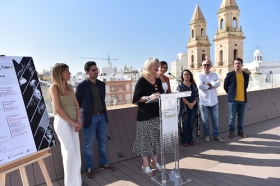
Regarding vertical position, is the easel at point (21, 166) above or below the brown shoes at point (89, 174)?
above

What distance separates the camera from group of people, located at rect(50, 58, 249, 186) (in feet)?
7.02

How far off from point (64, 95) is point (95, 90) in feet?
1.84

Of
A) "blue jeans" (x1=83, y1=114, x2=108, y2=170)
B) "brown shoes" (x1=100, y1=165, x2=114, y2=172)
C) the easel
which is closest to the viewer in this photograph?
the easel

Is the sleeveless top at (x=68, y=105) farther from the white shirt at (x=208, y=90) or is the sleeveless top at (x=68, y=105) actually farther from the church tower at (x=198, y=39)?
the church tower at (x=198, y=39)

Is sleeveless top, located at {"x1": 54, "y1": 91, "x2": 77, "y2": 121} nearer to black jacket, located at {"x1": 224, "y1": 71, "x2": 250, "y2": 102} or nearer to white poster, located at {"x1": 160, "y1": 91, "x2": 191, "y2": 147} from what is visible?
white poster, located at {"x1": 160, "y1": 91, "x2": 191, "y2": 147}

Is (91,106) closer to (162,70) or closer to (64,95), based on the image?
(64,95)

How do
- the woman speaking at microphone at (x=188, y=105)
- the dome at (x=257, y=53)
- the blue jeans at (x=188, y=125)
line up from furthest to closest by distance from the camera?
the dome at (x=257, y=53) < the blue jeans at (x=188, y=125) < the woman speaking at microphone at (x=188, y=105)

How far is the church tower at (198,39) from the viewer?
45125mm

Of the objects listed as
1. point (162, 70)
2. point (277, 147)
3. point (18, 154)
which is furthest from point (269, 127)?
point (18, 154)

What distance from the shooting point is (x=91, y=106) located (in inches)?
101

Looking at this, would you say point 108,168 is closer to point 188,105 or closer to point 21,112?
point 21,112

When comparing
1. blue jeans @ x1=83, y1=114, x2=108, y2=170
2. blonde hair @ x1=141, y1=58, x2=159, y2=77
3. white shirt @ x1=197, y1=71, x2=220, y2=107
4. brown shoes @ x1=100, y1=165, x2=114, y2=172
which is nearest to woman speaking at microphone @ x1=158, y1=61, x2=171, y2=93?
blonde hair @ x1=141, y1=58, x2=159, y2=77

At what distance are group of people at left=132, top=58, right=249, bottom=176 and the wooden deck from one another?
0.21 metres

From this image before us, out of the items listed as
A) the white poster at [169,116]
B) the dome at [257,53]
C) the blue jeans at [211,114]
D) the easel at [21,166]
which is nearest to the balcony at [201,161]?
the blue jeans at [211,114]
